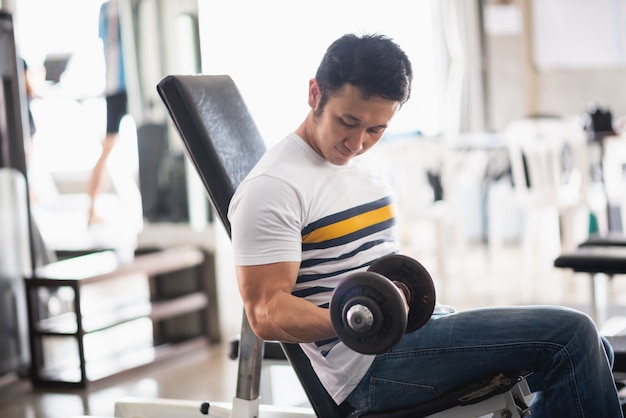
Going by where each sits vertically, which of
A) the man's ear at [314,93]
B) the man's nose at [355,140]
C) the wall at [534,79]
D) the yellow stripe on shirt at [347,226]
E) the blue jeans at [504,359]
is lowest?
the blue jeans at [504,359]

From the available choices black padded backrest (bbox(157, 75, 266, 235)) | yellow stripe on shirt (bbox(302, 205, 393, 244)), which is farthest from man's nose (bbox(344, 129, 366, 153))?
black padded backrest (bbox(157, 75, 266, 235))

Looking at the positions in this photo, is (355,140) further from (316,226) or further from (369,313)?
(369,313)

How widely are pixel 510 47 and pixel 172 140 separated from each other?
318cm

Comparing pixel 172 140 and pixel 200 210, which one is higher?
pixel 172 140

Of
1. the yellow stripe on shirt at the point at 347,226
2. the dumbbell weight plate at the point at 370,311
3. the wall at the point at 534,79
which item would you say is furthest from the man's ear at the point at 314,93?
the wall at the point at 534,79

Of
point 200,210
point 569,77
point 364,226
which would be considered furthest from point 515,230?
point 364,226

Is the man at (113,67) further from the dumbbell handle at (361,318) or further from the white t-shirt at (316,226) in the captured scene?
the dumbbell handle at (361,318)

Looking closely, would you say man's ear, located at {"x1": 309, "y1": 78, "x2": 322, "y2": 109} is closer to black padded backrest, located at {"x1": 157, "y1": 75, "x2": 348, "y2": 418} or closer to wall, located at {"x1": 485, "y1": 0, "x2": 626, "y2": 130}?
black padded backrest, located at {"x1": 157, "y1": 75, "x2": 348, "y2": 418}

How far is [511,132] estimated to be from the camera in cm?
460

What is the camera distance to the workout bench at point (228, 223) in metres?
1.50

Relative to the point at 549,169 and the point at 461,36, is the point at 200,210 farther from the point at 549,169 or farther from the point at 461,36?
the point at 461,36

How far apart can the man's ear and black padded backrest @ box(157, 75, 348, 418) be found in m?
0.24

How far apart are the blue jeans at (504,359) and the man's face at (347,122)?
0.33 metres

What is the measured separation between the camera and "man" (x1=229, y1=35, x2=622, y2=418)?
4.70 feet
